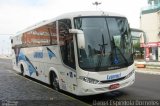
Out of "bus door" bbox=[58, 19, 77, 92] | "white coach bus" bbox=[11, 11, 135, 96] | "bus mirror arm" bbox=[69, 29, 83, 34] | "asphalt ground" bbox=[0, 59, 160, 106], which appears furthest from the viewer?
"bus door" bbox=[58, 19, 77, 92]

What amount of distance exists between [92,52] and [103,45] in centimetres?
50

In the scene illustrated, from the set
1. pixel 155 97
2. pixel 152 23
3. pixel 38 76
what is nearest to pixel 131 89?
pixel 155 97

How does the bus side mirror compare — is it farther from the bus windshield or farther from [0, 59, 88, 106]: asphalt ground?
[0, 59, 88, 106]: asphalt ground

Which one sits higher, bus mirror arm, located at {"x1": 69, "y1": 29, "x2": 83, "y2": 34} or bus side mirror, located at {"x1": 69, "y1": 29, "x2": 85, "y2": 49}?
bus mirror arm, located at {"x1": 69, "y1": 29, "x2": 83, "y2": 34}

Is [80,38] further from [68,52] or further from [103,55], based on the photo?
[68,52]

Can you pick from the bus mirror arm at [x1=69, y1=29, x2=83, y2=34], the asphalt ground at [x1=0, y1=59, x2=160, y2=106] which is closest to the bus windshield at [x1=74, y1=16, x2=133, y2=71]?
the bus mirror arm at [x1=69, y1=29, x2=83, y2=34]

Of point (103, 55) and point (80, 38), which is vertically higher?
point (80, 38)

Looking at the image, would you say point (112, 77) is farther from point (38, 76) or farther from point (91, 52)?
point (38, 76)

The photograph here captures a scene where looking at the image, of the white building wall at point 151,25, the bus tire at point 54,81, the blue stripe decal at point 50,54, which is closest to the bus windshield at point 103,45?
the blue stripe decal at point 50,54

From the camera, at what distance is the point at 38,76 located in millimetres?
16391

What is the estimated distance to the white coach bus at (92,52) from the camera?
10672 mm

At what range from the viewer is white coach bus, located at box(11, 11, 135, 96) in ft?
35.0

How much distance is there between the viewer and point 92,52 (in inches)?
420

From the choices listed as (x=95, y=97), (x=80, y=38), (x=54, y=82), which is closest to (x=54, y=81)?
(x=54, y=82)
